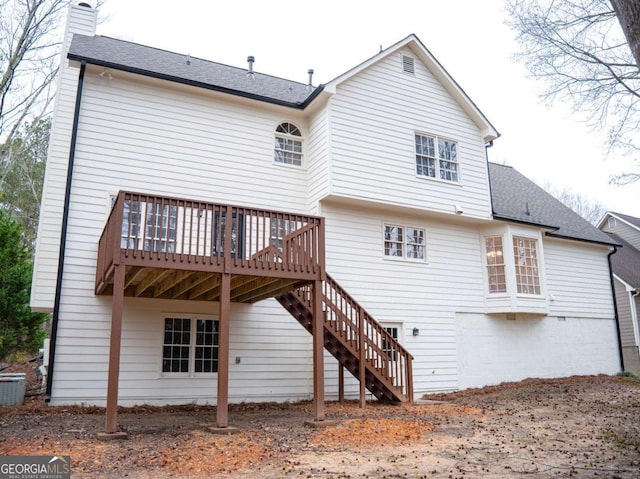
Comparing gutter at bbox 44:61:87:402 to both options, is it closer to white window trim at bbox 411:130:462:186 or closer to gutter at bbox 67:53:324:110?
gutter at bbox 67:53:324:110

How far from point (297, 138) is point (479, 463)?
965 cm

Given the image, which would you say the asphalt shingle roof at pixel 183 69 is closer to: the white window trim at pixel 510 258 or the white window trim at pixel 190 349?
the white window trim at pixel 190 349

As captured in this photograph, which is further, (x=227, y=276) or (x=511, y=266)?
(x=511, y=266)

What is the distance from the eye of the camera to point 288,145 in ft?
43.9

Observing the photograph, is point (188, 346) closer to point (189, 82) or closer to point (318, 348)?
point (318, 348)

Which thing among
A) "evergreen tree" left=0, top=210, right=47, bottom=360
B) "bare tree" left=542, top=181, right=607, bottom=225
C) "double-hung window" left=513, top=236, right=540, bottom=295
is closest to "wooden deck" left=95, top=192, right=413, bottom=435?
"double-hung window" left=513, top=236, right=540, bottom=295

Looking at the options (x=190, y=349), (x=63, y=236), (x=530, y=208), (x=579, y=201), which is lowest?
(x=190, y=349)

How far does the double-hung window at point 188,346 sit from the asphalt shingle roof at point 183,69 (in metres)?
5.70

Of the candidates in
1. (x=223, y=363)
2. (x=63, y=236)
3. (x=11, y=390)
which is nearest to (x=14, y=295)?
(x=11, y=390)

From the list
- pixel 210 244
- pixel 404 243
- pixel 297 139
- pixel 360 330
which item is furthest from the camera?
pixel 404 243

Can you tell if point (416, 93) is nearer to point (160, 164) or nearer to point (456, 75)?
point (456, 75)

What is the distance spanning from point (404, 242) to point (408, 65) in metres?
5.22

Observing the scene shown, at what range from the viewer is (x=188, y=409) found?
10430 millimetres

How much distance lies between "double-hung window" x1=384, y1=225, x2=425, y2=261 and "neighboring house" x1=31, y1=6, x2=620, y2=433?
43 millimetres
